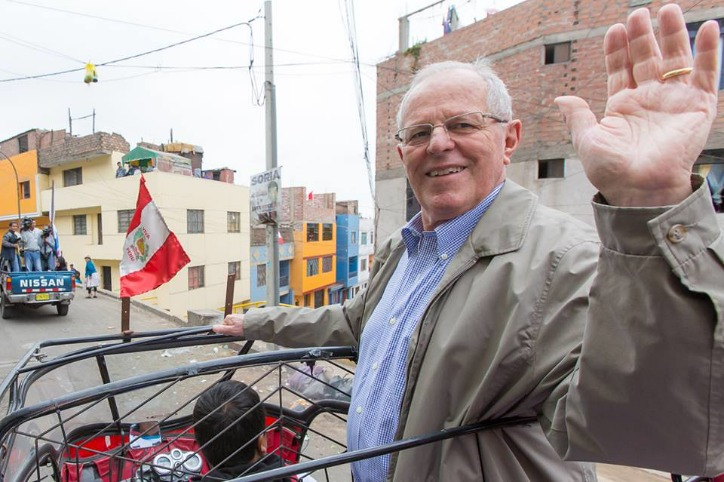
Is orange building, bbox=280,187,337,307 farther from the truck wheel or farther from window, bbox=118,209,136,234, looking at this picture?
the truck wheel

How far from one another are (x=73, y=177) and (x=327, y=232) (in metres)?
17.4

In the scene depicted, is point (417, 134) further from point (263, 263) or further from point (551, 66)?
point (263, 263)

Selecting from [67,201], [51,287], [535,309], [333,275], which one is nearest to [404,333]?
[535,309]

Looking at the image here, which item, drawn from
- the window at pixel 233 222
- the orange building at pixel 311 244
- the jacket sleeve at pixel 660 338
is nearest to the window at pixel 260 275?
the orange building at pixel 311 244

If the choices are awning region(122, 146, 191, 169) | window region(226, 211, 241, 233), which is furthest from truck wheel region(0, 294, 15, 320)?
window region(226, 211, 241, 233)

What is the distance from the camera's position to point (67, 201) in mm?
21375

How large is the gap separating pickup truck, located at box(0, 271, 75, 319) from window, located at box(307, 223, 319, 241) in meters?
20.3

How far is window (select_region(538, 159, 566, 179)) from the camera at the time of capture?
9.19 meters

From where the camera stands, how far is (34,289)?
9227 millimetres

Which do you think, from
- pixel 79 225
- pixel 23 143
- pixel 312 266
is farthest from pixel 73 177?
pixel 312 266

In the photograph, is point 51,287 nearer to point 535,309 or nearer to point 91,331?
point 91,331

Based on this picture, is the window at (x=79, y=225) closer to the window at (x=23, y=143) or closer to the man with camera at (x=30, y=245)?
the window at (x=23, y=143)

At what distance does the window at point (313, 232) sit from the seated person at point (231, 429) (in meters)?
27.9

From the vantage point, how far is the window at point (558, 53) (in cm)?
892
